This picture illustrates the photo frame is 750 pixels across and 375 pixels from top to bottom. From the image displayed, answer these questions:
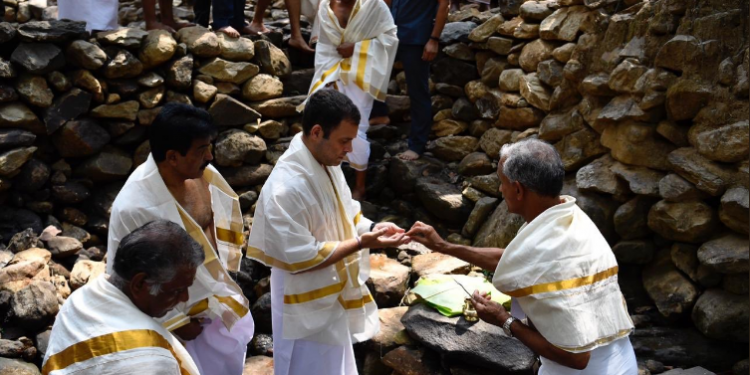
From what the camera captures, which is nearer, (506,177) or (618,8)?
(506,177)

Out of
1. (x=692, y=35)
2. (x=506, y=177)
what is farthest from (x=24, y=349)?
(x=692, y=35)

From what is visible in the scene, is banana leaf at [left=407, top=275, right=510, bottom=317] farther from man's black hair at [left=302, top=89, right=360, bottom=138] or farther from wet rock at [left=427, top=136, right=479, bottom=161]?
wet rock at [left=427, top=136, right=479, bottom=161]

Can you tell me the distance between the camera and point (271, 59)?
293 inches

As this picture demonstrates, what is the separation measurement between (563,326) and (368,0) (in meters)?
4.49

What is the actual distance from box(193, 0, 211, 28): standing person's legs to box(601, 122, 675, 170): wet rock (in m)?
4.64

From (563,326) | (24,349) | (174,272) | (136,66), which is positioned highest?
(174,272)

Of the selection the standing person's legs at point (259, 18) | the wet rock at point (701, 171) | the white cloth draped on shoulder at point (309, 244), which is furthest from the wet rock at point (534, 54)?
the white cloth draped on shoulder at point (309, 244)

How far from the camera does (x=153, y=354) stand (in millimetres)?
2205

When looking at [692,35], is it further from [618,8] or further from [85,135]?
[85,135]

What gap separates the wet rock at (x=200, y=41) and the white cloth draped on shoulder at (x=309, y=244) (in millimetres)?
3767

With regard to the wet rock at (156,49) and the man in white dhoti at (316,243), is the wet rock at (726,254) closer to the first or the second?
the man in white dhoti at (316,243)

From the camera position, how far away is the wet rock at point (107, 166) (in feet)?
21.8

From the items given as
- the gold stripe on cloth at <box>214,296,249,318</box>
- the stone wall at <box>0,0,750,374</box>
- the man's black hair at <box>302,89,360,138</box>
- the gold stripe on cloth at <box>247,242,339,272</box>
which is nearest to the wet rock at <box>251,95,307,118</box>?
Result: the stone wall at <box>0,0,750,374</box>

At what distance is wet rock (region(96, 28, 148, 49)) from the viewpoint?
6609 mm
